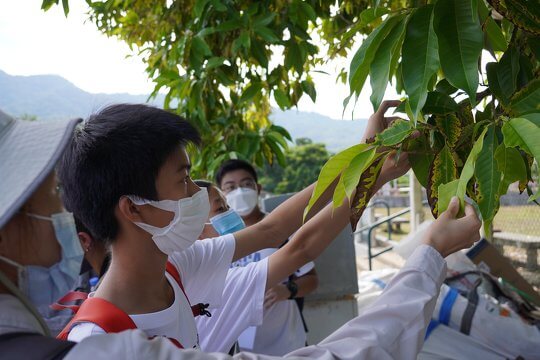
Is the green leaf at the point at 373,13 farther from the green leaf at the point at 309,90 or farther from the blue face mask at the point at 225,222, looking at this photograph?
the green leaf at the point at 309,90

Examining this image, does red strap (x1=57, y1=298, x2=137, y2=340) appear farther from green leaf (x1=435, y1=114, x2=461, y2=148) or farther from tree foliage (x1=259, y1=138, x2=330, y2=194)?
tree foliage (x1=259, y1=138, x2=330, y2=194)

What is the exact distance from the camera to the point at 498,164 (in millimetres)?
913

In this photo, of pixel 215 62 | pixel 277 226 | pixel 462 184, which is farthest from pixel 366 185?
pixel 215 62

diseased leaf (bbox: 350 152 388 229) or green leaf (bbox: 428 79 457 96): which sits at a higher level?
green leaf (bbox: 428 79 457 96)

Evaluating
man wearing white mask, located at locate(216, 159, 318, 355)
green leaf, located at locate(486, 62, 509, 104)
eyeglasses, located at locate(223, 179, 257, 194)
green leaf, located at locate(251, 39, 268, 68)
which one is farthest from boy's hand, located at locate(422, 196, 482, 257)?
eyeglasses, located at locate(223, 179, 257, 194)

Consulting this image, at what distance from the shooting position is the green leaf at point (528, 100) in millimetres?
933

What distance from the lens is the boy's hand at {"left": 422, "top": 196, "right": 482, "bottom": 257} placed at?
1.08m

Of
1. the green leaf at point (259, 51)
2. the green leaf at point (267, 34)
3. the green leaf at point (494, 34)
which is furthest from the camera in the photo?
the green leaf at point (259, 51)

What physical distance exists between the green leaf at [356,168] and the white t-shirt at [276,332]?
139cm

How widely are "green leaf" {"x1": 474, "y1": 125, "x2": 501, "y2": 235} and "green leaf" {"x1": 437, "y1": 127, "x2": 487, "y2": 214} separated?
21 millimetres

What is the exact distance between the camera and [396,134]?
3.28ft

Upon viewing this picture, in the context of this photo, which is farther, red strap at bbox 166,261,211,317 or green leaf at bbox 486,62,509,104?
red strap at bbox 166,261,211,317

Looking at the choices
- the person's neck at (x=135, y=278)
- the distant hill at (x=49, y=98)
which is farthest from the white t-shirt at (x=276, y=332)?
the person's neck at (x=135, y=278)

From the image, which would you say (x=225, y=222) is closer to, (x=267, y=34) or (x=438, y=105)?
(x=267, y=34)
